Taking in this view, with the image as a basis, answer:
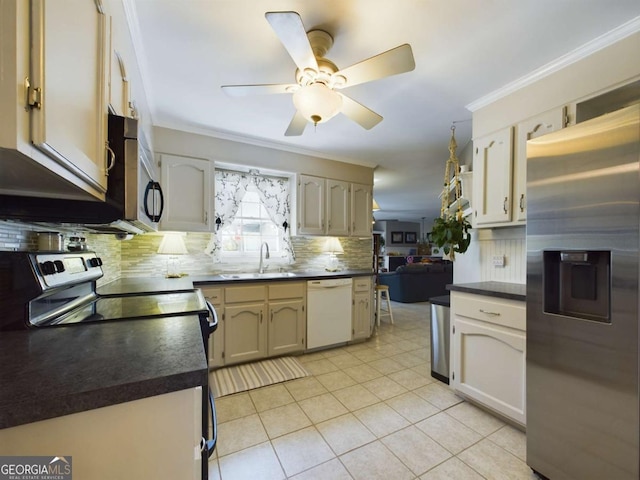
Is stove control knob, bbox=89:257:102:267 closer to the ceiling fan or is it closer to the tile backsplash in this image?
the tile backsplash

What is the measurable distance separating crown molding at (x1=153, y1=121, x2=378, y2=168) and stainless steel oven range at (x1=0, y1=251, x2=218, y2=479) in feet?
5.78

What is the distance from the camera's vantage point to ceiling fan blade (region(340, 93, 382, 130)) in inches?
70.1

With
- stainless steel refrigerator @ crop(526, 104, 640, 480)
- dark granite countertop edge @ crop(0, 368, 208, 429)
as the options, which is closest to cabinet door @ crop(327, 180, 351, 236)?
stainless steel refrigerator @ crop(526, 104, 640, 480)

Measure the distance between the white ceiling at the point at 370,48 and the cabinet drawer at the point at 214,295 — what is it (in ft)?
5.53

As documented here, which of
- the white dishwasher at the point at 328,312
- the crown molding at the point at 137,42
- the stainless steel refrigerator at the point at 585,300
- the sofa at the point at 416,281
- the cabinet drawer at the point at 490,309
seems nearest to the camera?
the stainless steel refrigerator at the point at 585,300

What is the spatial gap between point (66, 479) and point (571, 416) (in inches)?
75.5

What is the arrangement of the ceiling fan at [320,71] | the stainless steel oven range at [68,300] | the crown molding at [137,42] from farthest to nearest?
the crown molding at [137,42], the ceiling fan at [320,71], the stainless steel oven range at [68,300]

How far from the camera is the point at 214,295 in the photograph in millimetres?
2570

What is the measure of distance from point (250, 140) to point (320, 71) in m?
1.77

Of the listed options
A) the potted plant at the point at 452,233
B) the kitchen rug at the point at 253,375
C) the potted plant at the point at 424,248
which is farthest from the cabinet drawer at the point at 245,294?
the potted plant at the point at 424,248

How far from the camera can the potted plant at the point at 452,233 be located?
92.0 inches

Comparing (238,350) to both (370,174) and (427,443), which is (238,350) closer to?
(427,443)

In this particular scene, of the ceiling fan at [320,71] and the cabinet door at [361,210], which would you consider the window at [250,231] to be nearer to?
the cabinet door at [361,210]

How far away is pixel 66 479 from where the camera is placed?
545 millimetres
